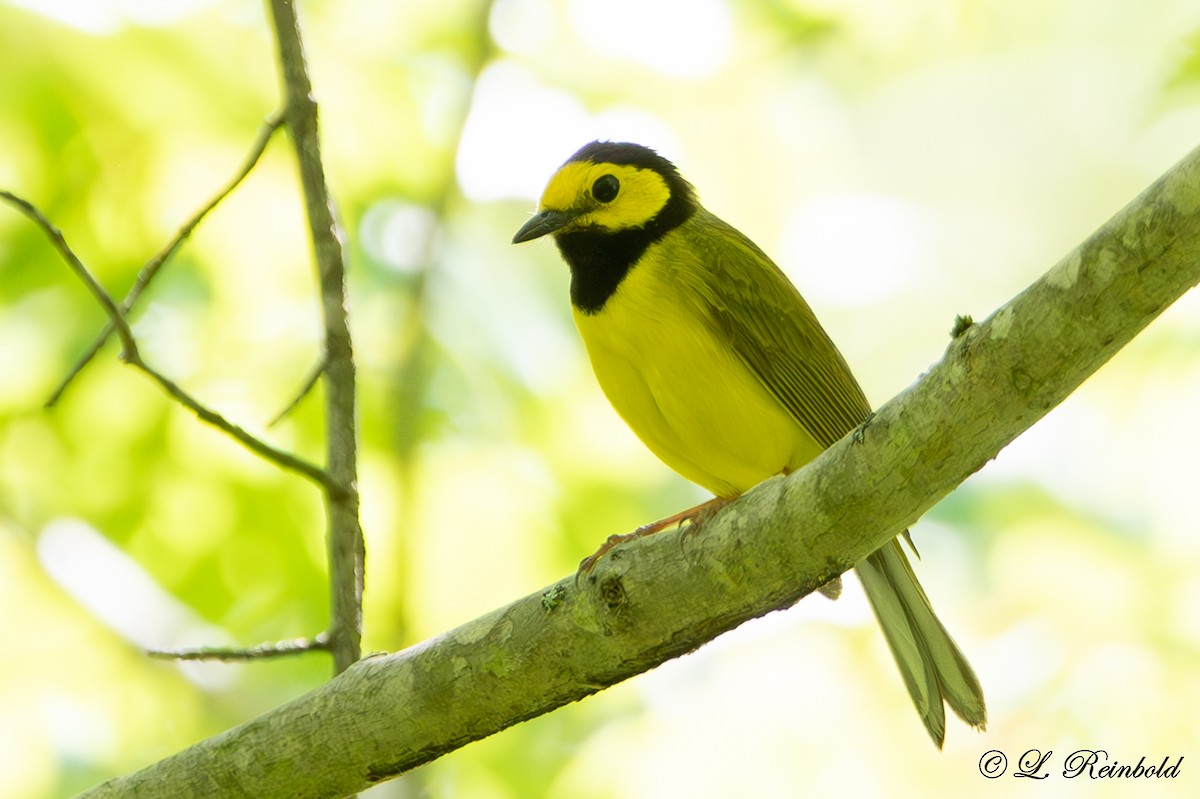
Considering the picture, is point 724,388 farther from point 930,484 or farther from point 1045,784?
point 1045,784

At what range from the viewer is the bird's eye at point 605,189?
5273mm

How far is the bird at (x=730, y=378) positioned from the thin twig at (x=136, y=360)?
117 cm

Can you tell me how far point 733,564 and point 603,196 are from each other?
248 centimetres

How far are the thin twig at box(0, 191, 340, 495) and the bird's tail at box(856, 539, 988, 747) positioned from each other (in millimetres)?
2103

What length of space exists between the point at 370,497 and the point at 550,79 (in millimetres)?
2921

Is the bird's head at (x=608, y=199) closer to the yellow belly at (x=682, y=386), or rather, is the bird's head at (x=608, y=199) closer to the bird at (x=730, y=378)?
the bird at (x=730, y=378)

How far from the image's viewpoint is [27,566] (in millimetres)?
6910

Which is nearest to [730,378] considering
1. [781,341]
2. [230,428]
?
[781,341]

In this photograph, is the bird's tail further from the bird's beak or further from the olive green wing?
the bird's beak

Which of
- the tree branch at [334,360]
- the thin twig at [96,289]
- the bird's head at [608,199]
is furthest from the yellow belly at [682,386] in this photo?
the thin twig at [96,289]

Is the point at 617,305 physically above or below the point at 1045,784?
above

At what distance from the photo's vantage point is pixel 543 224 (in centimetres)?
522

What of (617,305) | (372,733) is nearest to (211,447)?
(617,305)

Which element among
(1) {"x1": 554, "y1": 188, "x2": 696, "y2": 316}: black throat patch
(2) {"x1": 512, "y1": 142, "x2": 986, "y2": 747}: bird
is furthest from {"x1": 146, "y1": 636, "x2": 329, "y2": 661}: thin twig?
(1) {"x1": 554, "y1": 188, "x2": 696, "y2": 316}: black throat patch
